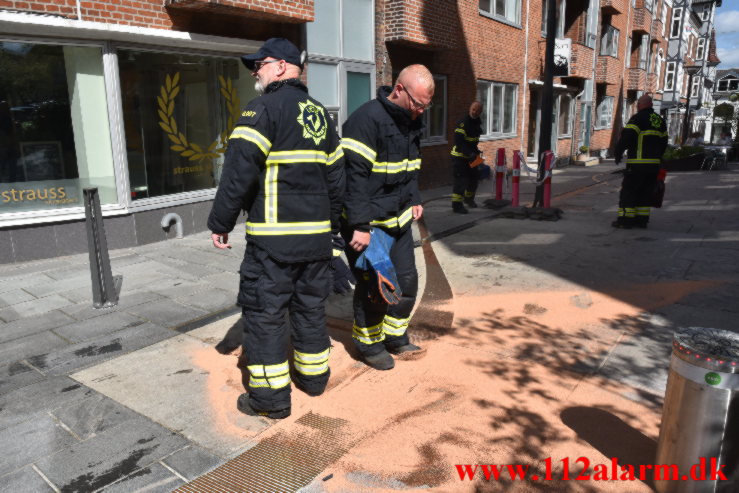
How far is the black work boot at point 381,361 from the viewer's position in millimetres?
3871

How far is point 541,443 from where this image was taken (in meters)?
2.95

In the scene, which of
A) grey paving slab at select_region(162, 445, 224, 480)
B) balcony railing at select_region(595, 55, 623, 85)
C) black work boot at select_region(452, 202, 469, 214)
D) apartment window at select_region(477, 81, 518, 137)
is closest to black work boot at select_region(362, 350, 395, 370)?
grey paving slab at select_region(162, 445, 224, 480)

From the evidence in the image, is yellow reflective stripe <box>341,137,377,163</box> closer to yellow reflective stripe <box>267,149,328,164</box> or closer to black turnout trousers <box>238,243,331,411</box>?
yellow reflective stripe <box>267,149,328,164</box>

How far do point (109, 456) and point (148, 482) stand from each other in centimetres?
35

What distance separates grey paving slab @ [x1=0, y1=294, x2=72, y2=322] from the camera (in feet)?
16.1

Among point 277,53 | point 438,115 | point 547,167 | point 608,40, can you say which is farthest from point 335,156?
point 608,40

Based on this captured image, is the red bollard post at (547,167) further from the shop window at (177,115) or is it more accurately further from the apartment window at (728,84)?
the apartment window at (728,84)

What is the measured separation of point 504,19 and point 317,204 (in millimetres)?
15186

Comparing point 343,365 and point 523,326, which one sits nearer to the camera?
point 343,365

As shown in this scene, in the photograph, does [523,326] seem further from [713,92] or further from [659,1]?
[713,92]

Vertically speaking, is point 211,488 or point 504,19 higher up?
point 504,19

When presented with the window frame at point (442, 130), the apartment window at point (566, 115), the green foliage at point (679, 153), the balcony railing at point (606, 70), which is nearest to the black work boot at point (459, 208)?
the window frame at point (442, 130)

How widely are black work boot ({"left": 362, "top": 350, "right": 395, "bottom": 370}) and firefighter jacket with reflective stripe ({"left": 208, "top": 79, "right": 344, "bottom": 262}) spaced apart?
1086mm

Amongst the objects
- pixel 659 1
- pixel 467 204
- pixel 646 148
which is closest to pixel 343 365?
pixel 646 148
